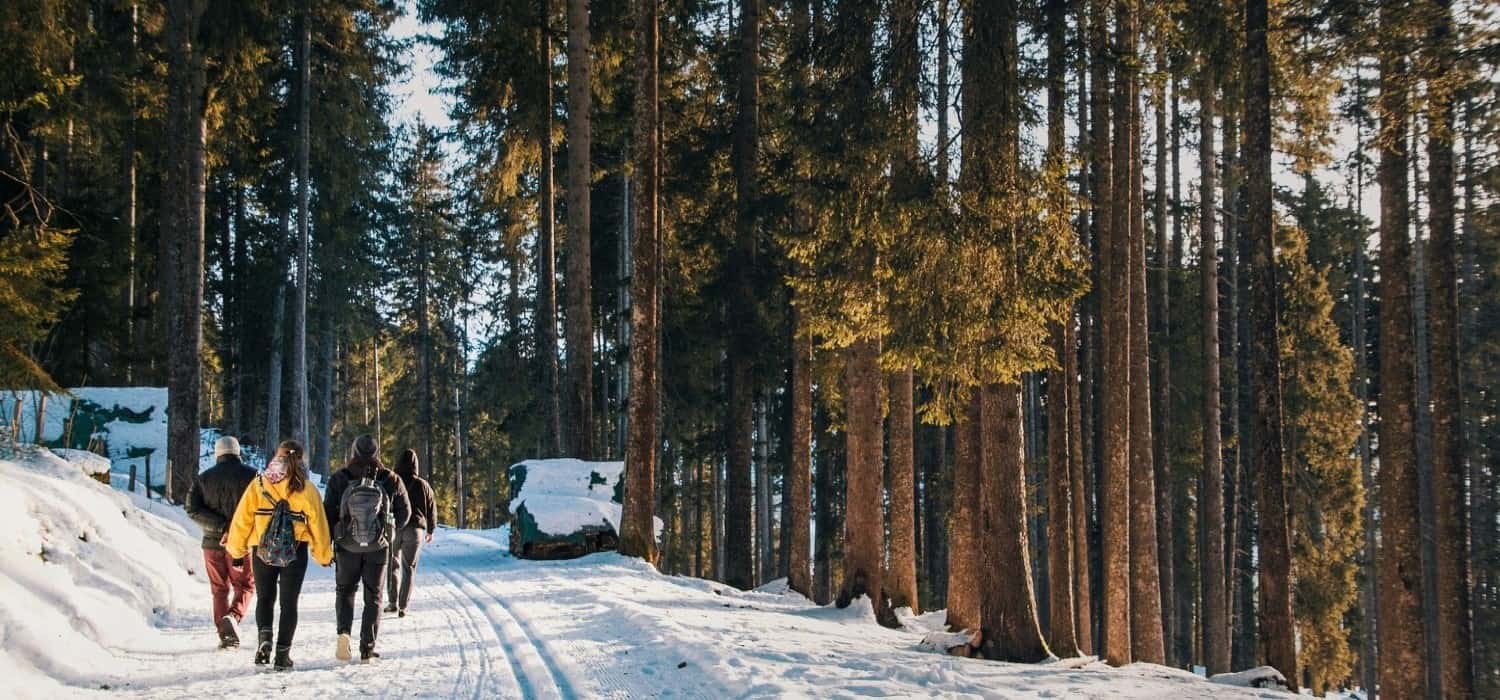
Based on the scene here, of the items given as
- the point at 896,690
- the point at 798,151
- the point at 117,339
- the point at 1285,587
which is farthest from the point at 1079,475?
the point at 117,339

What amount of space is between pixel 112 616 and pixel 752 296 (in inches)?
527

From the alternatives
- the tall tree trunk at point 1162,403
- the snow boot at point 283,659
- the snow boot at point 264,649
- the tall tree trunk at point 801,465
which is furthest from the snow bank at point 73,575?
the tall tree trunk at point 1162,403

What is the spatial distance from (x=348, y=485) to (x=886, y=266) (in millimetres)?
6251

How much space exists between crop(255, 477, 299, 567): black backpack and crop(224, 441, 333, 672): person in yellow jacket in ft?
0.10

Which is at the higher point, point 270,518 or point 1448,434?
point 1448,434

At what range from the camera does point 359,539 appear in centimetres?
845

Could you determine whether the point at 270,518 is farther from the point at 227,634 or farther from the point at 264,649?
the point at 227,634

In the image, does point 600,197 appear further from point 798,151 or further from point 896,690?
point 896,690

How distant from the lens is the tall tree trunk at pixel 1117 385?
14398 mm

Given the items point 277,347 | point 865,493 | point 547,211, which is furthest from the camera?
point 277,347

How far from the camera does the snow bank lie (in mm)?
7008

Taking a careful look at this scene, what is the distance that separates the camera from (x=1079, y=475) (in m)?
21.0

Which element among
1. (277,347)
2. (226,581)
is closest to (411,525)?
(226,581)

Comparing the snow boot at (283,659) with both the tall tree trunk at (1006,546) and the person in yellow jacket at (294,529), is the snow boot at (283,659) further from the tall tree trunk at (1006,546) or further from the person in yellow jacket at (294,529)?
the tall tree trunk at (1006,546)
